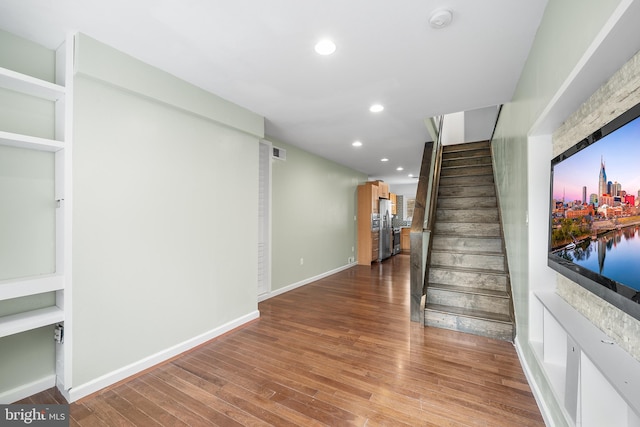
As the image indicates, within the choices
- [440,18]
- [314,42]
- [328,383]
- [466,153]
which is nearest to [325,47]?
[314,42]

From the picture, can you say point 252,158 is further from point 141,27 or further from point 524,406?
point 524,406

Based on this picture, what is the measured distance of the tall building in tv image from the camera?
852 millimetres

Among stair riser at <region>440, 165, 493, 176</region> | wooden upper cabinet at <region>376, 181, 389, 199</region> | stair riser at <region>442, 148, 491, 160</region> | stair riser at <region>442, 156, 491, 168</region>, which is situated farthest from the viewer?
wooden upper cabinet at <region>376, 181, 389, 199</region>

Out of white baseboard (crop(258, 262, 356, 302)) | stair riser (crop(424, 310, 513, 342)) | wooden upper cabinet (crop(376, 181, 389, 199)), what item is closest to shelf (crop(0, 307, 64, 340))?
white baseboard (crop(258, 262, 356, 302))

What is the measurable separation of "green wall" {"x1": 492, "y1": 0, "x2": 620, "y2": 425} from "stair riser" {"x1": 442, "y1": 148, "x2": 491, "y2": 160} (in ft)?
7.86

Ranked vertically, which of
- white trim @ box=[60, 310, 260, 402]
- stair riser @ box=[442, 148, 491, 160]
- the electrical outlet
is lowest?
white trim @ box=[60, 310, 260, 402]

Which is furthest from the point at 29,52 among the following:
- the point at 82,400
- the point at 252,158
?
the point at 82,400

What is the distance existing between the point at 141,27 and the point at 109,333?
220 centimetres

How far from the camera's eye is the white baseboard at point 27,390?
184 centimetres

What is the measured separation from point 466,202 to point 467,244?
875mm

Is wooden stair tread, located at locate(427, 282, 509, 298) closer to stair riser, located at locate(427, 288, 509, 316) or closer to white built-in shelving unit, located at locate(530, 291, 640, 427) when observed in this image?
stair riser, located at locate(427, 288, 509, 316)

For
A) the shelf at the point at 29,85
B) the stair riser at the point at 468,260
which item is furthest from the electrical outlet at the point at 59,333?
the stair riser at the point at 468,260

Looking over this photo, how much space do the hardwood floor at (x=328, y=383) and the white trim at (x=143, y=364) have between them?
5 centimetres

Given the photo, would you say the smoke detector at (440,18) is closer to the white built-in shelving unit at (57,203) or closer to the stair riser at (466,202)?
the white built-in shelving unit at (57,203)
